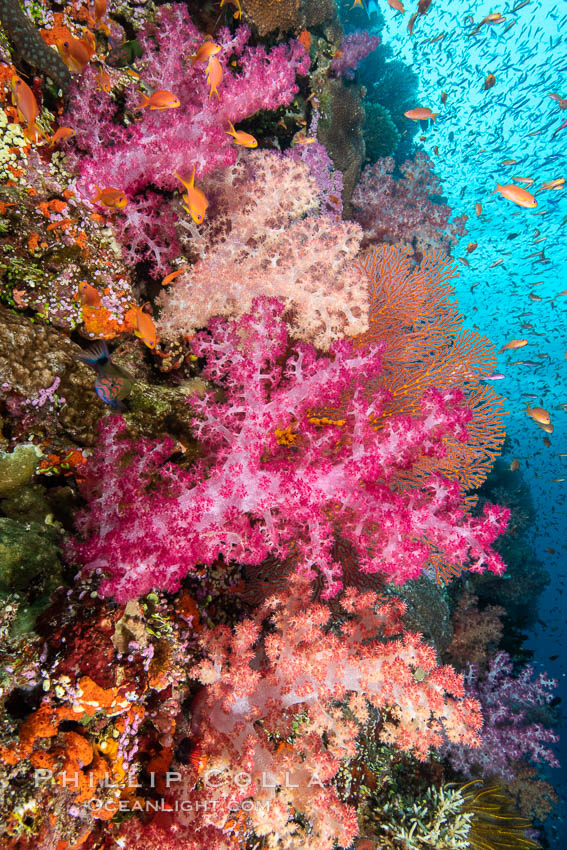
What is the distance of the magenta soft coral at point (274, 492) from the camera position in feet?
9.65

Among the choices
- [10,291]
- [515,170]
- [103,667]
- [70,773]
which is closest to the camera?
[70,773]

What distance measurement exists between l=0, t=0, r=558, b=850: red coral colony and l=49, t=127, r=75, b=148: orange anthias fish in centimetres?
3

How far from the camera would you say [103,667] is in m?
2.29

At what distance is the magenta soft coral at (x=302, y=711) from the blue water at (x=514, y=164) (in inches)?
302

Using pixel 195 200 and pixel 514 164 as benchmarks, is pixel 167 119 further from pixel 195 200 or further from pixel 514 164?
pixel 514 164

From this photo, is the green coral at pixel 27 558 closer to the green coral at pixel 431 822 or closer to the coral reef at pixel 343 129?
the green coral at pixel 431 822

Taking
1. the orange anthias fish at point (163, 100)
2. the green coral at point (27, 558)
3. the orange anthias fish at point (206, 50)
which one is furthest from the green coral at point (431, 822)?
the orange anthias fish at point (206, 50)

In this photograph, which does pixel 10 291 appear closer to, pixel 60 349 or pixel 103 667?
pixel 60 349

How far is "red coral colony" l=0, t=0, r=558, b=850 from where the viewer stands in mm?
2516

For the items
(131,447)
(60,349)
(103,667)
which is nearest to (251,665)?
(103,667)

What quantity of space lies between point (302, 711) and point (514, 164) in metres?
21.1

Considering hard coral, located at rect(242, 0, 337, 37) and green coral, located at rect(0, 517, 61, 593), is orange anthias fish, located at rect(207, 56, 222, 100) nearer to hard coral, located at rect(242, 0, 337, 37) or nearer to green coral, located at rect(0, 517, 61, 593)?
hard coral, located at rect(242, 0, 337, 37)

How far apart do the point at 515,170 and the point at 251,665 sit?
29.0m

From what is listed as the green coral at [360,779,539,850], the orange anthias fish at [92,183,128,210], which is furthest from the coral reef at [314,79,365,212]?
the green coral at [360,779,539,850]
